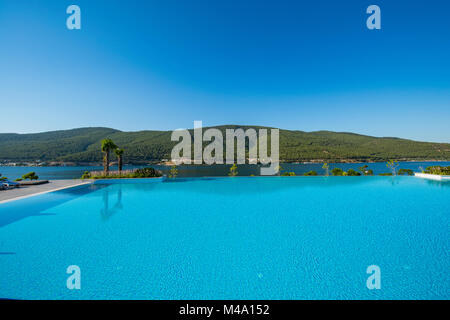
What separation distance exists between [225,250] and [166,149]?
5950cm

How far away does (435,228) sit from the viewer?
5.75 metres

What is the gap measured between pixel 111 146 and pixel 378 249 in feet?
58.7

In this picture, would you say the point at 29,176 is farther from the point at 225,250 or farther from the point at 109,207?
the point at 225,250

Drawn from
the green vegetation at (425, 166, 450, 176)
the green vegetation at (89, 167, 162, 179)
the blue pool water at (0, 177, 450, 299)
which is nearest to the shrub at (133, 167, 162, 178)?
the green vegetation at (89, 167, 162, 179)

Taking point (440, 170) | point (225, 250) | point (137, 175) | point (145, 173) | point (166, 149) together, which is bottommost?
point (225, 250)

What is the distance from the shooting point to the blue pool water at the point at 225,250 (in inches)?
124

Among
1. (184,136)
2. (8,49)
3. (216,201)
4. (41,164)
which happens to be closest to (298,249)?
(216,201)

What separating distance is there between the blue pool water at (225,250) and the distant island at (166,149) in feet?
157

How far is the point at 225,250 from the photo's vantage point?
4.50 meters

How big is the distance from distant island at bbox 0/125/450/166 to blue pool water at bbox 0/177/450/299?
47.8 metres

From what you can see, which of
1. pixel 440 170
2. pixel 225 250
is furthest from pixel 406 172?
pixel 225 250

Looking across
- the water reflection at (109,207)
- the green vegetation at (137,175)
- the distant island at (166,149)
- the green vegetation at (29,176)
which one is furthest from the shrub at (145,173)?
the distant island at (166,149)

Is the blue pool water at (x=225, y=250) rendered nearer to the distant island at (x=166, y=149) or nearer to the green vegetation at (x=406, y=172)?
the green vegetation at (x=406, y=172)
